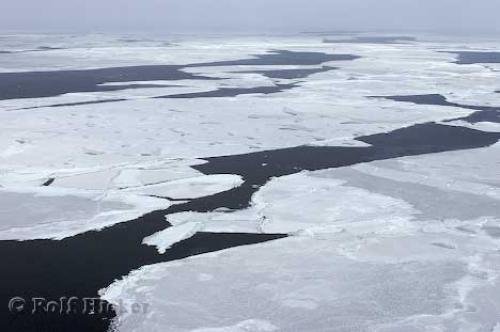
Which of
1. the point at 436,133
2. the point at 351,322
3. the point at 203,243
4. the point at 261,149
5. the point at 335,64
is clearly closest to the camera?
the point at 351,322

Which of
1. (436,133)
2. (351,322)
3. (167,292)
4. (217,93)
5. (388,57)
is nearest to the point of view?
(351,322)

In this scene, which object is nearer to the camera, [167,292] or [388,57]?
[167,292]

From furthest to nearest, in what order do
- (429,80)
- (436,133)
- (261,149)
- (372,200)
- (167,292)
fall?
(429,80) → (436,133) → (261,149) → (372,200) → (167,292)

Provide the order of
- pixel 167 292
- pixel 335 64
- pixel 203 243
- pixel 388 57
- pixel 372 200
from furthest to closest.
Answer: pixel 388 57 → pixel 335 64 → pixel 372 200 → pixel 203 243 → pixel 167 292

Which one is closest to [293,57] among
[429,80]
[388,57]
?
[388,57]

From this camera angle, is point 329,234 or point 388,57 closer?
point 329,234

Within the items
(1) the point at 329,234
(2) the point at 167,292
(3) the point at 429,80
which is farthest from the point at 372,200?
(3) the point at 429,80

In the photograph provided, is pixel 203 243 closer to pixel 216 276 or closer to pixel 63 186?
pixel 216 276

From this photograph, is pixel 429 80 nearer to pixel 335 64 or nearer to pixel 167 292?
pixel 335 64

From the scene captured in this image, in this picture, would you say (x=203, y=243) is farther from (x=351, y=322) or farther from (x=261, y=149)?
(x=261, y=149)
